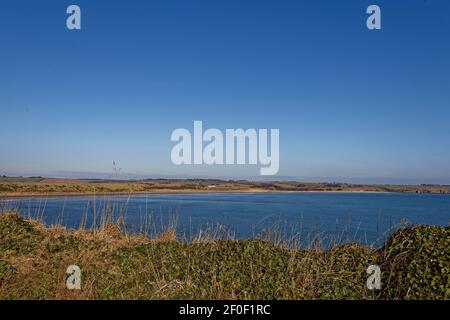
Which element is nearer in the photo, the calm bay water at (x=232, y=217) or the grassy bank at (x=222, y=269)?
the grassy bank at (x=222, y=269)

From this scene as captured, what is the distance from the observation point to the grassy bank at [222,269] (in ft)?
24.5

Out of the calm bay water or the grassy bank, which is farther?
the calm bay water

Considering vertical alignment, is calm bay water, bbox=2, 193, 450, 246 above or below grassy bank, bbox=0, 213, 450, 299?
below

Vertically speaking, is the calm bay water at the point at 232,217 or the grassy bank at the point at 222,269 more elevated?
the grassy bank at the point at 222,269

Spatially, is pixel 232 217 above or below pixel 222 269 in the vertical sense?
below

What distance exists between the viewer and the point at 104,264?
8.63 m

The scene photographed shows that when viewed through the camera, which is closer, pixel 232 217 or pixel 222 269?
pixel 222 269

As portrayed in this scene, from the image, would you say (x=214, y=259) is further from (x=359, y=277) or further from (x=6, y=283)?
(x=6, y=283)

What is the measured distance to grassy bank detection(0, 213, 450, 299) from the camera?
7473mm

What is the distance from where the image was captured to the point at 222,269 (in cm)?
832
